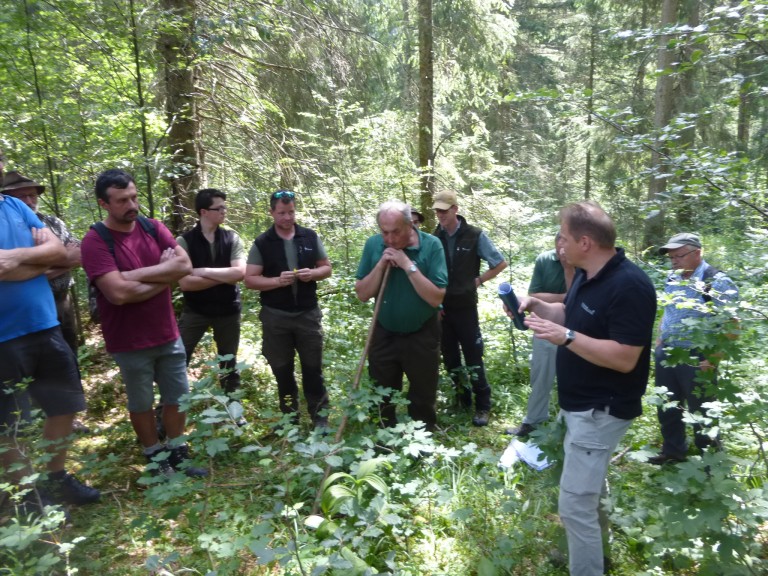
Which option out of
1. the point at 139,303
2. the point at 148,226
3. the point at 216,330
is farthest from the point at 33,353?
the point at 216,330

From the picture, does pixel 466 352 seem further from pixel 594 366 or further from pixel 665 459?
pixel 594 366

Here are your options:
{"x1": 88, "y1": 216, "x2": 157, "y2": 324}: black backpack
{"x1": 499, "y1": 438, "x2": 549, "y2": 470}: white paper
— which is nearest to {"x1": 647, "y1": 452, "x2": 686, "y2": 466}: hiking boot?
{"x1": 499, "y1": 438, "x2": 549, "y2": 470}: white paper

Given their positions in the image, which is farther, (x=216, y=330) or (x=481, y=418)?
(x=481, y=418)

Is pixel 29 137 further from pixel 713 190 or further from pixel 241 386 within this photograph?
pixel 713 190

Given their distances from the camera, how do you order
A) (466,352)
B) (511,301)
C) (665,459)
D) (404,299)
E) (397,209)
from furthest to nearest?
(466,352)
(665,459)
(404,299)
(397,209)
(511,301)

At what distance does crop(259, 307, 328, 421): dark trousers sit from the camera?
14.3 ft

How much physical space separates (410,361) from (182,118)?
13.1 feet

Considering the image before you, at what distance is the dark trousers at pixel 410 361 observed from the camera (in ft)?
13.1

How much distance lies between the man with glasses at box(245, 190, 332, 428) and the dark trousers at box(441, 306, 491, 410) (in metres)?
1.36

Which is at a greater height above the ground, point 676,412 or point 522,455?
point 676,412

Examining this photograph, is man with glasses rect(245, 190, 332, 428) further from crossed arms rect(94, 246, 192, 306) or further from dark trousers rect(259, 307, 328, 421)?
crossed arms rect(94, 246, 192, 306)

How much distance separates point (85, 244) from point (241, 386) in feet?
7.38

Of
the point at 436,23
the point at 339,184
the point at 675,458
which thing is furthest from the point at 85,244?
the point at 436,23

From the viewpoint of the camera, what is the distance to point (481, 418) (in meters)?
4.93
